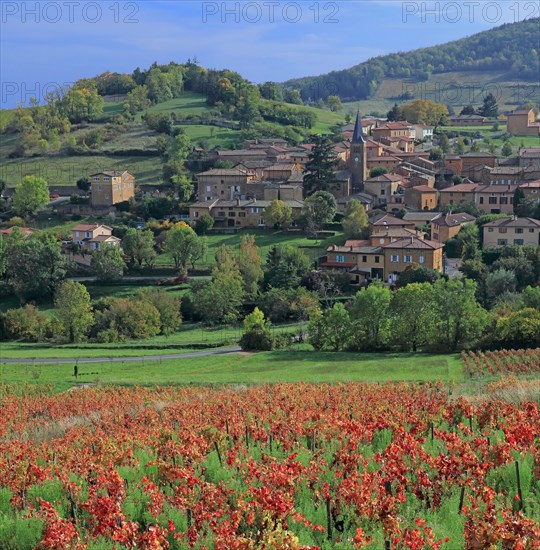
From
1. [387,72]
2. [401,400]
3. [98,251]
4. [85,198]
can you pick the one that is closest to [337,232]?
[98,251]

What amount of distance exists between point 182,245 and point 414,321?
74.0 feet

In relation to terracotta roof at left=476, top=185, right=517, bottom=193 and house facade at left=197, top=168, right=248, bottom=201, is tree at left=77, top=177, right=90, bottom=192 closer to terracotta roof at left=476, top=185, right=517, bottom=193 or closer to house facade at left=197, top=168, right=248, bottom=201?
house facade at left=197, top=168, right=248, bottom=201

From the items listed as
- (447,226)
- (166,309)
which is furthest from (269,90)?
(166,309)

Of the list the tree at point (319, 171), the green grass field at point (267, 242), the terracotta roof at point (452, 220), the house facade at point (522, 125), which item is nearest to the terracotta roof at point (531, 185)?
the terracotta roof at point (452, 220)

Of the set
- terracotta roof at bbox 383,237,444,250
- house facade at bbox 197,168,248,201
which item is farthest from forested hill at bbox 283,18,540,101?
terracotta roof at bbox 383,237,444,250

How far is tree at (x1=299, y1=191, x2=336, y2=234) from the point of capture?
2490 inches

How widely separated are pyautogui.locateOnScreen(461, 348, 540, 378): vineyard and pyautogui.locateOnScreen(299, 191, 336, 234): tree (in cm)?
3010

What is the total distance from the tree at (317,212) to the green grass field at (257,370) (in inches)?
1028

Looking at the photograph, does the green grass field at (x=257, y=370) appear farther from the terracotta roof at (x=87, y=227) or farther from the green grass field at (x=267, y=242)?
the terracotta roof at (x=87, y=227)

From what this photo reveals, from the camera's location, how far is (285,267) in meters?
53.4

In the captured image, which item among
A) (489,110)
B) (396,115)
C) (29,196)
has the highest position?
(489,110)

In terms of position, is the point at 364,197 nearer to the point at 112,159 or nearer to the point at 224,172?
the point at 224,172

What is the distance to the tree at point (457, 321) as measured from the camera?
37.4 metres

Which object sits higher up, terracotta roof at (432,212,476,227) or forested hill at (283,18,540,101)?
forested hill at (283,18,540,101)
